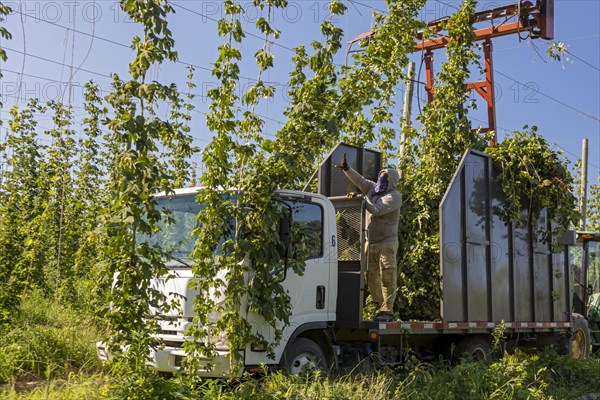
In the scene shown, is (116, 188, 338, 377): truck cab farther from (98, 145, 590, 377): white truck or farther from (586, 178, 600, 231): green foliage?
(586, 178, 600, 231): green foliage

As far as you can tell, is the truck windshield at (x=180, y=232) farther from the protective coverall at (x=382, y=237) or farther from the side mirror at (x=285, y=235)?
the protective coverall at (x=382, y=237)


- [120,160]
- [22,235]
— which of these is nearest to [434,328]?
[120,160]

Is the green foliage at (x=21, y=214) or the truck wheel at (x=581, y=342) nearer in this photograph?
the green foliage at (x=21, y=214)

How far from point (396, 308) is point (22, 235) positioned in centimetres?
599

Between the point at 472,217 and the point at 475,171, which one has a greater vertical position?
the point at 475,171

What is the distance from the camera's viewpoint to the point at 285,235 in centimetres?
671

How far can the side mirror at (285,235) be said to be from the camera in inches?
264

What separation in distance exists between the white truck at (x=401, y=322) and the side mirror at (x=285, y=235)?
0.54 feet

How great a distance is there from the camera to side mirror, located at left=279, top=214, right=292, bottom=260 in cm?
670

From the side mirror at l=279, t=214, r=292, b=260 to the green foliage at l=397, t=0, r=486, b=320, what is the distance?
2810 mm

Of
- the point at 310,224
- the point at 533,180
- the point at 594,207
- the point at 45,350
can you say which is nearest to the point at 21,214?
the point at 45,350

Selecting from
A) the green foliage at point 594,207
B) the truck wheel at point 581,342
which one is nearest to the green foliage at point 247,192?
the truck wheel at point 581,342

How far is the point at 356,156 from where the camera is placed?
372 inches

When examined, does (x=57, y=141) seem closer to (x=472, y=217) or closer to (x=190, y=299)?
(x=190, y=299)
